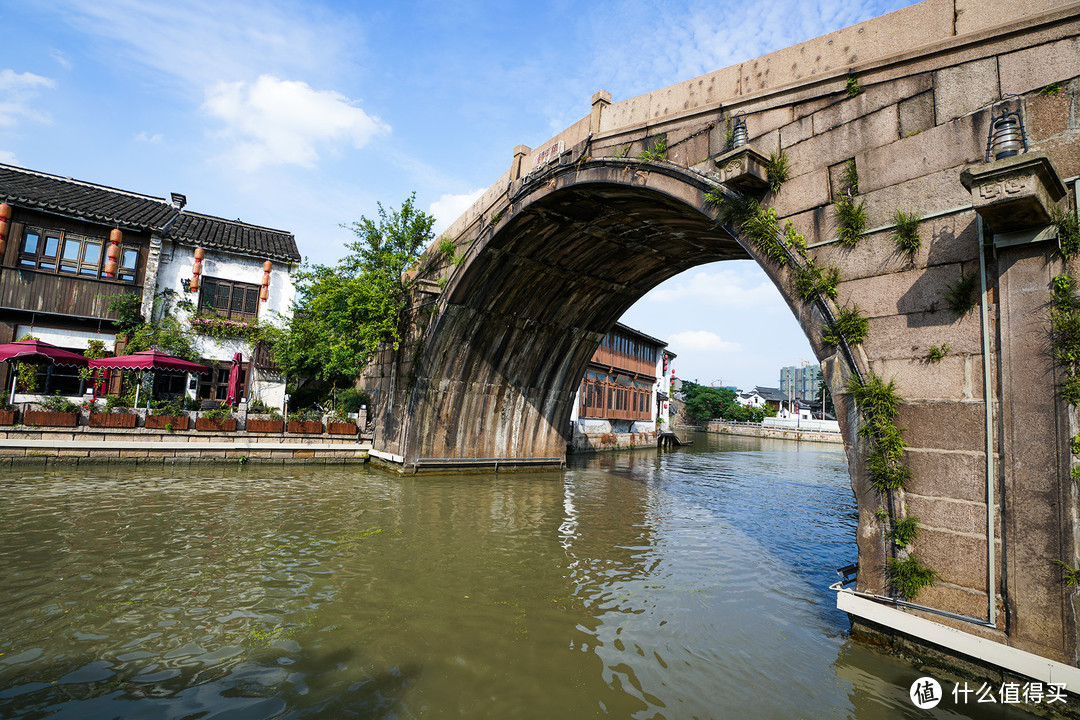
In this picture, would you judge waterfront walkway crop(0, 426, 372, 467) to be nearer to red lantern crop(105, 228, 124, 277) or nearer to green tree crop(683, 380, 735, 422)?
red lantern crop(105, 228, 124, 277)

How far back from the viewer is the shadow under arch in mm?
11750

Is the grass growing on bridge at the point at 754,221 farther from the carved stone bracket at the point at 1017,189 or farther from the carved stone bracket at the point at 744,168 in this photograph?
the carved stone bracket at the point at 1017,189

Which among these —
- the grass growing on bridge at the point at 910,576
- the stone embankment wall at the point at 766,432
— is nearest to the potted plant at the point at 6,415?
the grass growing on bridge at the point at 910,576

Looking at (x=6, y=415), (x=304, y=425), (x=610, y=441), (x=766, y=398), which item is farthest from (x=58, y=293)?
(x=766, y=398)

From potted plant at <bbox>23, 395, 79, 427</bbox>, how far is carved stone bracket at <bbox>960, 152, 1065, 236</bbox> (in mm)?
18751

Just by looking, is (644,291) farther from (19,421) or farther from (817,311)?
(19,421)

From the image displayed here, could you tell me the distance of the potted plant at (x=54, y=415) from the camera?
1355 centimetres

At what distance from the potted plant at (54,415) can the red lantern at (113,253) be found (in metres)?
6.50

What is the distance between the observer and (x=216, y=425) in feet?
51.2

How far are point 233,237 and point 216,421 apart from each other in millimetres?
10239

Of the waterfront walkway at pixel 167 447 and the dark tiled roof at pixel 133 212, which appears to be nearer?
the waterfront walkway at pixel 167 447

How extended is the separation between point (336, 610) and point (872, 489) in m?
5.64

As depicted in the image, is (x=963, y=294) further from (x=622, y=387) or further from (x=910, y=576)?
(x=622, y=387)

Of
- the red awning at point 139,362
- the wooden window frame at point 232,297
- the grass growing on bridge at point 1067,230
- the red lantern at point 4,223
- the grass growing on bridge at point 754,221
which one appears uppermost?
the red lantern at point 4,223
